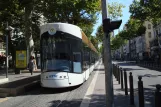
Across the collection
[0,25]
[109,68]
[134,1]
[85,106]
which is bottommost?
[85,106]

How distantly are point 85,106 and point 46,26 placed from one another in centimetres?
587

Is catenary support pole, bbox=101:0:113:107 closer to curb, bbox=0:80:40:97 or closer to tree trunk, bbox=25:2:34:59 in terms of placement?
curb, bbox=0:80:40:97

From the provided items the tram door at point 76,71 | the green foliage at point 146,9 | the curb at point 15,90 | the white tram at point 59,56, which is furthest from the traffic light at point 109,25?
the green foliage at point 146,9

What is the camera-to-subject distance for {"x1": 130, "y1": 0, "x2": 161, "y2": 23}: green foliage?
122 ft

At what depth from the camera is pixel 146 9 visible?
1523 inches

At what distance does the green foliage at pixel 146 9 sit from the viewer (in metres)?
37.1

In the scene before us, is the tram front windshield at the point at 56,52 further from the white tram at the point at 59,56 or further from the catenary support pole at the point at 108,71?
the catenary support pole at the point at 108,71

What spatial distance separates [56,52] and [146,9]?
26866 mm

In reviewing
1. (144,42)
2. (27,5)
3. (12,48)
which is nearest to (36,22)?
(12,48)

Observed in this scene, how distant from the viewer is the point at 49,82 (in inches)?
540

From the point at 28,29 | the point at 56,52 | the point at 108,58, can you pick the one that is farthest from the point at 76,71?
the point at 28,29

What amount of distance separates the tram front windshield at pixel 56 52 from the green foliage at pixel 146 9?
24747 mm

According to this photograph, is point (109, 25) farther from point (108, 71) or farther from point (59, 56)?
point (59, 56)

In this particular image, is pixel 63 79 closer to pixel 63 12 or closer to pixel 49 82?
pixel 49 82
